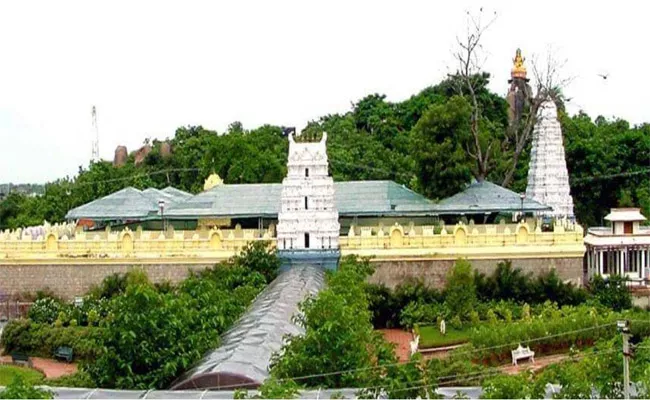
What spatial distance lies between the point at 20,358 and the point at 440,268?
33.6 ft

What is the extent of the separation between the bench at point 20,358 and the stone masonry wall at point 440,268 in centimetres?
856

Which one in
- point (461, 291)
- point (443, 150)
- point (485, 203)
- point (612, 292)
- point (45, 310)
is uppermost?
point (443, 150)

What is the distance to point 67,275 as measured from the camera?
26.3 meters

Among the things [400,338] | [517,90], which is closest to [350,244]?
[400,338]

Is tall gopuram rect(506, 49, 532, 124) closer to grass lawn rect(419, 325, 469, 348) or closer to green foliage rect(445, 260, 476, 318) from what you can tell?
green foliage rect(445, 260, 476, 318)

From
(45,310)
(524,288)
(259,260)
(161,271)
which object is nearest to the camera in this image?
(45,310)

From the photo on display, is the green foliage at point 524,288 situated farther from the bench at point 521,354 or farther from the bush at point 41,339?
the bush at point 41,339

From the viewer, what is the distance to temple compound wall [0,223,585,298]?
25844 millimetres

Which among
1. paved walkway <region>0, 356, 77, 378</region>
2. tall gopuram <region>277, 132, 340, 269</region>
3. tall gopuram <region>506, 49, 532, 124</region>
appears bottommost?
paved walkway <region>0, 356, 77, 378</region>

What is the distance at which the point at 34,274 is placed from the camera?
26297 mm

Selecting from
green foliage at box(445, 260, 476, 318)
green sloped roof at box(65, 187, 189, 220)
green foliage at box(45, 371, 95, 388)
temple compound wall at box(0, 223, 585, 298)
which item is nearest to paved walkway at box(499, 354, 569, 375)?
green foliage at box(445, 260, 476, 318)

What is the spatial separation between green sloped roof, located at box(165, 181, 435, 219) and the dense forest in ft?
9.46

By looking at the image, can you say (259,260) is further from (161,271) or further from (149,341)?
(149,341)

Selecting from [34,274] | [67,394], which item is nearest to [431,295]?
[34,274]
